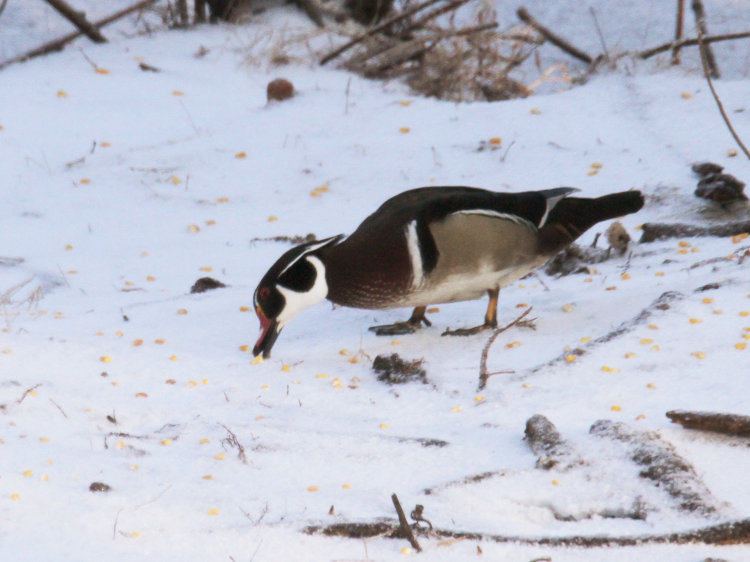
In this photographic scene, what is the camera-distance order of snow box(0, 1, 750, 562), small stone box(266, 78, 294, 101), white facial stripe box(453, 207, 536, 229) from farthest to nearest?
small stone box(266, 78, 294, 101), white facial stripe box(453, 207, 536, 229), snow box(0, 1, 750, 562)

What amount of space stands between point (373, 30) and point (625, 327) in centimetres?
443

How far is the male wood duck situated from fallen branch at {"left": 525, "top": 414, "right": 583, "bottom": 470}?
1057mm

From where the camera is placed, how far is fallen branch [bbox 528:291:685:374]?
13.2 ft

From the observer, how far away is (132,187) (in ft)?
21.8

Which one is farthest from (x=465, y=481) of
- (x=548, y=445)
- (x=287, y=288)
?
(x=287, y=288)

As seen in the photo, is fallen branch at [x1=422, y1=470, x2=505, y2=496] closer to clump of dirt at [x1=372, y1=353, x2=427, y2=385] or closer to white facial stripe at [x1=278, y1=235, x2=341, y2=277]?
clump of dirt at [x1=372, y1=353, x2=427, y2=385]

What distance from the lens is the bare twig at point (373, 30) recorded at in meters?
7.92

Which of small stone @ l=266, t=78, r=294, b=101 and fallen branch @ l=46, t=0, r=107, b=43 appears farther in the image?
fallen branch @ l=46, t=0, r=107, b=43

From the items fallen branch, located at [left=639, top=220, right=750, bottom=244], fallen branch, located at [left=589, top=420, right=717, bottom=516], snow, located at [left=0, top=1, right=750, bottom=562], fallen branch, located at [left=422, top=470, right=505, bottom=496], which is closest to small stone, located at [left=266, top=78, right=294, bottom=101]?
snow, located at [left=0, top=1, right=750, bottom=562]

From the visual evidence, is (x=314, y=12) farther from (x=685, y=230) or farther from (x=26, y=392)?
(x=26, y=392)

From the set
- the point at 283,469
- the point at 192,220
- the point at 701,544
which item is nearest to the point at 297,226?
the point at 192,220

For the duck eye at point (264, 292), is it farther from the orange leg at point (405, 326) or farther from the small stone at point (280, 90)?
the small stone at point (280, 90)

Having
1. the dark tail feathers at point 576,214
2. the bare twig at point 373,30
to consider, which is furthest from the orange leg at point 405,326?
the bare twig at point 373,30

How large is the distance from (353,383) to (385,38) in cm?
486
